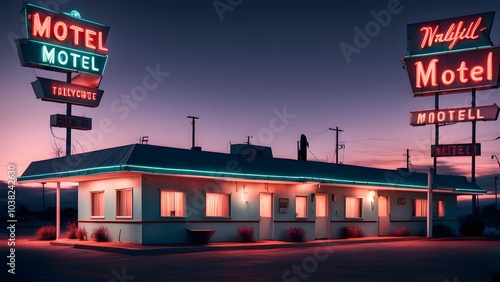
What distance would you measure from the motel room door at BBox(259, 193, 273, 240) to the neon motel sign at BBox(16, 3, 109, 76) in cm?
1242

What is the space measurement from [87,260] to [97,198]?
890 cm

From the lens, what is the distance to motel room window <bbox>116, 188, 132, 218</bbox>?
2433cm

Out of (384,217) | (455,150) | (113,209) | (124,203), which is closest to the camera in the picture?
(124,203)

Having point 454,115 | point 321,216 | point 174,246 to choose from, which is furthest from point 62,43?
point 454,115

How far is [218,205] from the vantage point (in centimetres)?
2617

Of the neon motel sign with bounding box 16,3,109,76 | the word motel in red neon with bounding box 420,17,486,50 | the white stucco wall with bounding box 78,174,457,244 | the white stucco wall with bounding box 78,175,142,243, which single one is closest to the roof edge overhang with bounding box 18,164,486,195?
the white stucco wall with bounding box 78,174,457,244

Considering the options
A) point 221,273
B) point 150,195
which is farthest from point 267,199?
point 221,273

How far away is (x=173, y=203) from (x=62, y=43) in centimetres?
1250

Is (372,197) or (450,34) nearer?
(372,197)

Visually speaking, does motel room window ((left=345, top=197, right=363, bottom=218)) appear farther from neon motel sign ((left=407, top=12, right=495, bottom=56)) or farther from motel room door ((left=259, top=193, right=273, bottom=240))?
neon motel sign ((left=407, top=12, right=495, bottom=56))

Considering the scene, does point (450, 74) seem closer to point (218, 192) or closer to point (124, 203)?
point (218, 192)

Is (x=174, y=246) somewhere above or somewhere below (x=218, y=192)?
below

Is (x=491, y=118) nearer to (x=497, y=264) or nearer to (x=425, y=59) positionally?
(x=425, y=59)

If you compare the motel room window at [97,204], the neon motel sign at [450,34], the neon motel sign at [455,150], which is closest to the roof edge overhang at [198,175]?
the motel room window at [97,204]
